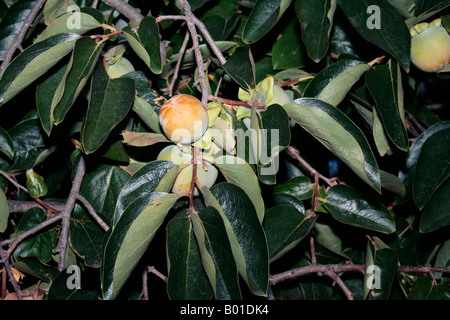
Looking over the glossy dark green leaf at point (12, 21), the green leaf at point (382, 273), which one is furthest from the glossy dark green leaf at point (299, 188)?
the glossy dark green leaf at point (12, 21)

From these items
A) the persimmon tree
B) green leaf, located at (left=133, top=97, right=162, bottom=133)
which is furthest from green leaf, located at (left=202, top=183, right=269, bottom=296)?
green leaf, located at (left=133, top=97, right=162, bottom=133)

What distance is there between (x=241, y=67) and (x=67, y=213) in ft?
2.16

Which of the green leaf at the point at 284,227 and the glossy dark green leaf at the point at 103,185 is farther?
the glossy dark green leaf at the point at 103,185

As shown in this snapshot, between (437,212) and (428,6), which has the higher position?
(428,6)

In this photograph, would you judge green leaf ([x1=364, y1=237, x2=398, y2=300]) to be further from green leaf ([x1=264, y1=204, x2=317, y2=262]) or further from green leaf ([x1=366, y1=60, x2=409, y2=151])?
green leaf ([x1=366, y1=60, x2=409, y2=151])

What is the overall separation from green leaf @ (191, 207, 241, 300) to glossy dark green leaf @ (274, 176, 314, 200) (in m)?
0.50

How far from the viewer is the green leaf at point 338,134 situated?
76cm

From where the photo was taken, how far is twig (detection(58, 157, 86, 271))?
3.64 feet

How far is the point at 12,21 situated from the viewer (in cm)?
120

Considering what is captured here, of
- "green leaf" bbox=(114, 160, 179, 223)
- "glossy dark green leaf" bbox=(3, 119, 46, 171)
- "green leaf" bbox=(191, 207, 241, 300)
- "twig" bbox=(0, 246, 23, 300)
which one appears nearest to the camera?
"green leaf" bbox=(191, 207, 241, 300)

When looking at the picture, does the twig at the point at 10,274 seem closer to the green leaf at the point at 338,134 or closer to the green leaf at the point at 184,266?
the green leaf at the point at 184,266

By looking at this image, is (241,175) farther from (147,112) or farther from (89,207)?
(89,207)

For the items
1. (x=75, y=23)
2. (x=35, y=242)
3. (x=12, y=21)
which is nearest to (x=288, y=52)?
(x=75, y=23)

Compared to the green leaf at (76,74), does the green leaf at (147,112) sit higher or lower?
lower
